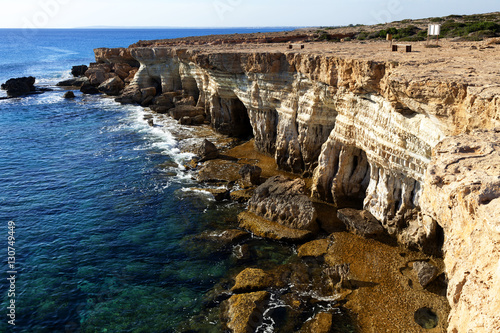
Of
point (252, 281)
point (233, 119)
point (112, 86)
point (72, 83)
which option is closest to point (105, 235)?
point (252, 281)

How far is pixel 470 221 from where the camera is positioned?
20.1 ft

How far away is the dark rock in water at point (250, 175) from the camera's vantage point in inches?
1000

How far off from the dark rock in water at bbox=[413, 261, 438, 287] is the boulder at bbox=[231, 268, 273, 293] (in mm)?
6319

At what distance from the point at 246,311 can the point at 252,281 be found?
5.78 feet

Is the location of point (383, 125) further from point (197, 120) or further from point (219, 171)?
point (197, 120)

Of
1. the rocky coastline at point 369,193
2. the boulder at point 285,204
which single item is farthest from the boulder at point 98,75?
the boulder at point 285,204

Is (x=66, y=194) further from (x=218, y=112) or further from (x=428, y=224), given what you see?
(x=428, y=224)

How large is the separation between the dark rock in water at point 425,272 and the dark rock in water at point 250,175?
12283 millimetres

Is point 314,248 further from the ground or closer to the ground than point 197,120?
closer to the ground

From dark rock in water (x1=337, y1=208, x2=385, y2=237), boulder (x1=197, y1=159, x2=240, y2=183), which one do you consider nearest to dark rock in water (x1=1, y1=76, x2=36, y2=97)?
boulder (x1=197, y1=159, x2=240, y2=183)

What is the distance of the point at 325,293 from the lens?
50.8 feet

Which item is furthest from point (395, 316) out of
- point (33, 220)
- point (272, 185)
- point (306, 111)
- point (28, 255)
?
point (33, 220)

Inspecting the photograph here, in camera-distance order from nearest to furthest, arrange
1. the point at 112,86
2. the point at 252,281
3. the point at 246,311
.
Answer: the point at 246,311, the point at 252,281, the point at 112,86

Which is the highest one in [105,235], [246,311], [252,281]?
[105,235]
